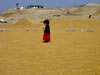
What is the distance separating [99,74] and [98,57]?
193 centimetres

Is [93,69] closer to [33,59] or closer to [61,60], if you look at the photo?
[61,60]

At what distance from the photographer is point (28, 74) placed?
4.72m

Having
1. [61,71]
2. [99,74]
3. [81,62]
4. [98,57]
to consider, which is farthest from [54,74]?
[98,57]

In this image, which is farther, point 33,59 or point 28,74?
point 33,59

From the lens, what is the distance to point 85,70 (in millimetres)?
5016

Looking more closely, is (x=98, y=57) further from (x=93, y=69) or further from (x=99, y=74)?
(x=99, y=74)

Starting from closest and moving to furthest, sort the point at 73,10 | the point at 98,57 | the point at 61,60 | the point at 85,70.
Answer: the point at 85,70 < the point at 61,60 < the point at 98,57 < the point at 73,10

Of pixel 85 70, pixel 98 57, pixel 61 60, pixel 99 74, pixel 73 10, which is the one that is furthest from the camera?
pixel 73 10

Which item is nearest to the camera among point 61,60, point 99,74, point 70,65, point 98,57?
point 99,74

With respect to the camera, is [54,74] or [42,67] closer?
[54,74]

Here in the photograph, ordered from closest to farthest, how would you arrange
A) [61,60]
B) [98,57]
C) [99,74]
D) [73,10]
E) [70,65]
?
[99,74] → [70,65] → [61,60] → [98,57] → [73,10]

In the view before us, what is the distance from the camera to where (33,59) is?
6.25 meters

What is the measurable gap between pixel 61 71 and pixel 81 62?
1.07m

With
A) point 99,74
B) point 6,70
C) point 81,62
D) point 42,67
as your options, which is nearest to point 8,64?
point 6,70
